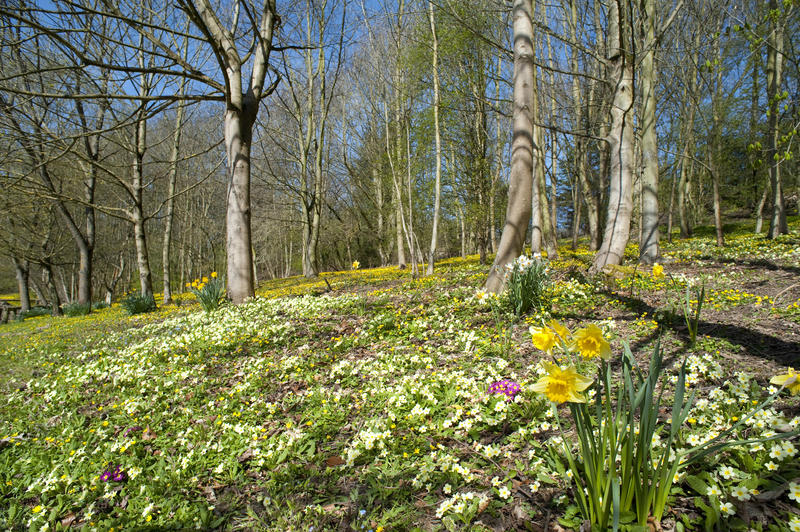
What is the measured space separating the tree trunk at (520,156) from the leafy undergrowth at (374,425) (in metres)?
0.77

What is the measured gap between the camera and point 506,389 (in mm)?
2482

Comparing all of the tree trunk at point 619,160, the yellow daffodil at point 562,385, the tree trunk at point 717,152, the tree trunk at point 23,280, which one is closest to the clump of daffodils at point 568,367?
the yellow daffodil at point 562,385

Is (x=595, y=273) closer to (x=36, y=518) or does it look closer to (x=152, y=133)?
(x=36, y=518)

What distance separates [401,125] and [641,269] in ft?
30.0

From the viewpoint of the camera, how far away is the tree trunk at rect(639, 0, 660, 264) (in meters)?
6.28

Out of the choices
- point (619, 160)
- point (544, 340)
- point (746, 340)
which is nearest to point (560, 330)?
point (544, 340)

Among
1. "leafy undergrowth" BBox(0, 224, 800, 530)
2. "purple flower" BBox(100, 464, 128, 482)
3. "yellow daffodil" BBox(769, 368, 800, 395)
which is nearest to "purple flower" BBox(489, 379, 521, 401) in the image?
"leafy undergrowth" BBox(0, 224, 800, 530)

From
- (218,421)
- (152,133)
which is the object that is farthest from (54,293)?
(218,421)

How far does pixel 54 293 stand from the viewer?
14.4m

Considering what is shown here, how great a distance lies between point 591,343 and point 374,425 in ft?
5.38

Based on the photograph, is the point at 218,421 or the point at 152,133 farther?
the point at 152,133

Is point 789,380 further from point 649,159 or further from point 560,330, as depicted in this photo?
point 649,159

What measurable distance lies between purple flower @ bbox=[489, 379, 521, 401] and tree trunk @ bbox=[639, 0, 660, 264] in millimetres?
4983

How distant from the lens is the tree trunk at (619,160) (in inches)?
224
